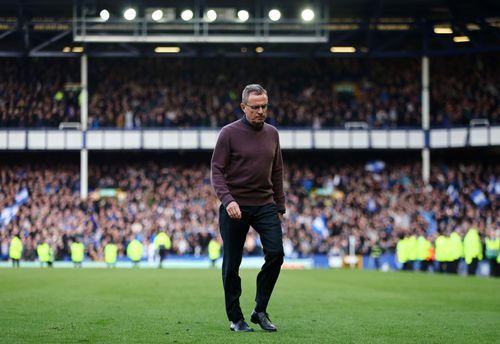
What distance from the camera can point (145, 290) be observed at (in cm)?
2089

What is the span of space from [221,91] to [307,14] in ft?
28.6

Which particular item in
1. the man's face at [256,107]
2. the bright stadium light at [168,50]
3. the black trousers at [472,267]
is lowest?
the black trousers at [472,267]

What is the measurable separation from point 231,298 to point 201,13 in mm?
42834

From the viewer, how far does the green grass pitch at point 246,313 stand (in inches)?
375

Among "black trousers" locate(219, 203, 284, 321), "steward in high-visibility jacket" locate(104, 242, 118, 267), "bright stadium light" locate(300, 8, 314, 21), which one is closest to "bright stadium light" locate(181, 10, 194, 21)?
"bright stadium light" locate(300, 8, 314, 21)

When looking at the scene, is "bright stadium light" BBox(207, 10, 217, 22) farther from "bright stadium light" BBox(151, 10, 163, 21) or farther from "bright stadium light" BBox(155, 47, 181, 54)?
"bright stadium light" BBox(155, 47, 181, 54)

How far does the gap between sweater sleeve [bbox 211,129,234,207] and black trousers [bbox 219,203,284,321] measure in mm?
321

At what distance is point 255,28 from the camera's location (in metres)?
50.1

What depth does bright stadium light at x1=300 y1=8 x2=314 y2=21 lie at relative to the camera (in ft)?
164

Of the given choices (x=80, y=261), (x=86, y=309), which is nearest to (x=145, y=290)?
(x=86, y=309)

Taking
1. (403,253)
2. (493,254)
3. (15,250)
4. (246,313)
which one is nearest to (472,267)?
(493,254)

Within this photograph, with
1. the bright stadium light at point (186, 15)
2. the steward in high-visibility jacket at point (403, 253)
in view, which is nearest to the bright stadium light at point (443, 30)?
the bright stadium light at point (186, 15)

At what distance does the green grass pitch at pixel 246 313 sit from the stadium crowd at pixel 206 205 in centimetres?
2604

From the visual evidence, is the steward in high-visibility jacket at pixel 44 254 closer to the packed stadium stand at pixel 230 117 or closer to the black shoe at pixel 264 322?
the packed stadium stand at pixel 230 117
